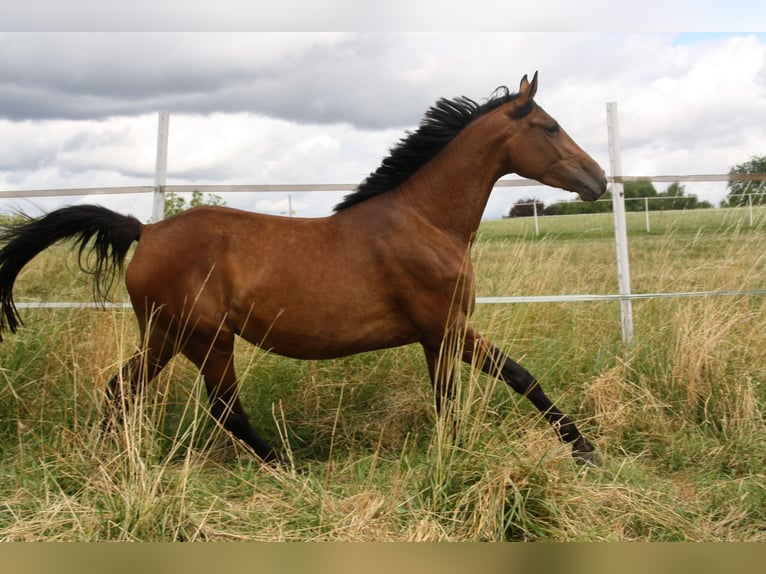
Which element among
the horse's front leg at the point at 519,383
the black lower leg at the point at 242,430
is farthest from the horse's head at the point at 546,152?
the black lower leg at the point at 242,430

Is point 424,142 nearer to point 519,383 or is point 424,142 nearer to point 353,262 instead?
point 353,262

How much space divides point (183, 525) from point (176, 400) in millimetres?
1973

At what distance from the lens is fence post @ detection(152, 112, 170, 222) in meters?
5.32

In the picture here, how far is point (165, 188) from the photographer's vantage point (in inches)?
211

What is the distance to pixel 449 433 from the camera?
3375 mm

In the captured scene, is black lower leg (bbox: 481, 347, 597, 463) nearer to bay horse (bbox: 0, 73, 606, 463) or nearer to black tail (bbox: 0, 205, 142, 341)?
bay horse (bbox: 0, 73, 606, 463)

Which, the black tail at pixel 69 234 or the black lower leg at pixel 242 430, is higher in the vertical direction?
the black tail at pixel 69 234

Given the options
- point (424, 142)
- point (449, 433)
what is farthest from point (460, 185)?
point (449, 433)

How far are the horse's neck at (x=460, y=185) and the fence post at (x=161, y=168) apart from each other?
2.16 metres

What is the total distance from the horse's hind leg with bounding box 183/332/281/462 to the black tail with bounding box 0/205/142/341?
0.78 meters

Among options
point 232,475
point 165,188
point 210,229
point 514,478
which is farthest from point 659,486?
point 165,188

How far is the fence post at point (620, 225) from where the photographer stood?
5.52 m

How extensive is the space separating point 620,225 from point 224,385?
344 cm

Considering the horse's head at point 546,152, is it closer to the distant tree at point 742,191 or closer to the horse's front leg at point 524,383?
the horse's front leg at point 524,383
